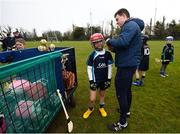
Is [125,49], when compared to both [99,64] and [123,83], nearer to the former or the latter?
[123,83]

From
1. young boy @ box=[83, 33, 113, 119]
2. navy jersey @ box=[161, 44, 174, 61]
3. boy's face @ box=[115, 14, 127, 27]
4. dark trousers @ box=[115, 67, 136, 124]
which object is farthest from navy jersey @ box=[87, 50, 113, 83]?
navy jersey @ box=[161, 44, 174, 61]

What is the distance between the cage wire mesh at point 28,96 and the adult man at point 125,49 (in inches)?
44.0

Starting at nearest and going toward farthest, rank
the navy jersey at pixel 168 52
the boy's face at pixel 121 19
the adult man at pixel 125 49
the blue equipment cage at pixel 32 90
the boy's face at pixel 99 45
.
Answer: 1. the blue equipment cage at pixel 32 90
2. the adult man at pixel 125 49
3. the boy's face at pixel 121 19
4. the boy's face at pixel 99 45
5. the navy jersey at pixel 168 52

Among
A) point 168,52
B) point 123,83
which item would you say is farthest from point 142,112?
point 168,52

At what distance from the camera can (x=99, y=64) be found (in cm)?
438

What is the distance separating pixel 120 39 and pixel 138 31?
A: 1.16 feet

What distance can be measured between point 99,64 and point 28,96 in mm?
1624

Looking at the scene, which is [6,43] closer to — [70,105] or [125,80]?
[70,105]

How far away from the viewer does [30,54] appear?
5.82 meters

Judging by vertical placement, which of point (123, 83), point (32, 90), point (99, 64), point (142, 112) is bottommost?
point (142, 112)

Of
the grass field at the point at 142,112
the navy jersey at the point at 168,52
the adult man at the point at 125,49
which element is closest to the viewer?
the adult man at the point at 125,49

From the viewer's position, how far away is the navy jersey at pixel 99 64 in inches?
172

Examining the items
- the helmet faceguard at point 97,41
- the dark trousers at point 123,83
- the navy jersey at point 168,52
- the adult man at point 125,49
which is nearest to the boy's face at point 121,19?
the adult man at point 125,49

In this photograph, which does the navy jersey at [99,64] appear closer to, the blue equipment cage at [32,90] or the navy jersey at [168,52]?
the blue equipment cage at [32,90]
